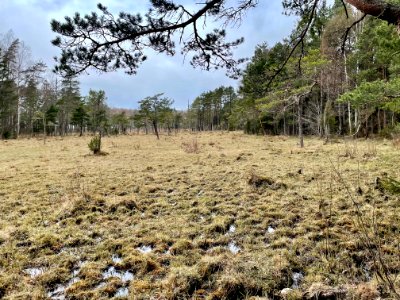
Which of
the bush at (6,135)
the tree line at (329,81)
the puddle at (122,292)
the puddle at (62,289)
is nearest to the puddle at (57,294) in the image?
the puddle at (62,289)

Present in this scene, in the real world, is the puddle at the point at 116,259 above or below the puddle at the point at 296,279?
below

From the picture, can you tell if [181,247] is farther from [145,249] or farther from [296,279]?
[296,279]

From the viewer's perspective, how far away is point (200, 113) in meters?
55.6

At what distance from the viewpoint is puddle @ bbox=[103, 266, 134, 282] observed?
2.94 meters

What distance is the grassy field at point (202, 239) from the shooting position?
268 cm

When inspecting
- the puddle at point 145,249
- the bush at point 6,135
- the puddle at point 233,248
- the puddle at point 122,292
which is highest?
the bush at point 6,135

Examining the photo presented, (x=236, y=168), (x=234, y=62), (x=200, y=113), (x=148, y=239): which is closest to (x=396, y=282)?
(x=148, y=239)

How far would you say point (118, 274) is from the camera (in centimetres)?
303

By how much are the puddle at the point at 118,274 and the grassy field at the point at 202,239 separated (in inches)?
0.4

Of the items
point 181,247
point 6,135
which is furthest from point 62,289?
point 6,135

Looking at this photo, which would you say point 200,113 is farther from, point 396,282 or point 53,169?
point 396,282

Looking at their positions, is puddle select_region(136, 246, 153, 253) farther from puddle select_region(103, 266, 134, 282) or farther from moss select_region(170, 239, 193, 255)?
puddle select_region(103, 266, 134, 282)

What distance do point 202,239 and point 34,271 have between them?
195 centimetres

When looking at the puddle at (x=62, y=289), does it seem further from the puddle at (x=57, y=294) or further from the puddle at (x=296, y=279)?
the puddle at (x=296, y=279)
